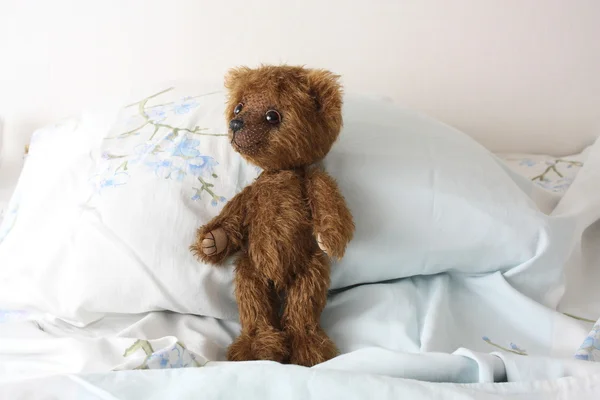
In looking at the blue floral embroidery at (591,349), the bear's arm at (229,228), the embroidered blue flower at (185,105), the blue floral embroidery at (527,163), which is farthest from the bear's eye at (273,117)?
the blue floral embroidery at (527,163)

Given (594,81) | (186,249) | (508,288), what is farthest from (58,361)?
(594,81)

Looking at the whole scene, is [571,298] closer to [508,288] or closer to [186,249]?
[508,288]

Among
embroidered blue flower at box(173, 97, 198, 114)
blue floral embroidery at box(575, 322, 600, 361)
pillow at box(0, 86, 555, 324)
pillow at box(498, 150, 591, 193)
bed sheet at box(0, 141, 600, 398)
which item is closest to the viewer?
bed sheet at box(0, 141, 600, 398)

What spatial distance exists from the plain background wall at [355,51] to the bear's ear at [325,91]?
1.70ft

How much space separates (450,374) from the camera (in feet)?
1.95

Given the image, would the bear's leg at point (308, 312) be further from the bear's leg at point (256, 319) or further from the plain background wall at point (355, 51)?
the plain background wall at point (355, 51)

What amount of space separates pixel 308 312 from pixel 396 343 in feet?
0.40

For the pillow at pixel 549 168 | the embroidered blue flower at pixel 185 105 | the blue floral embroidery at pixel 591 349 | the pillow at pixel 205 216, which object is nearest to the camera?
the blue floral embroidery at pixel 591 349

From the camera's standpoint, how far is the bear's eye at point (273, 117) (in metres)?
0.70

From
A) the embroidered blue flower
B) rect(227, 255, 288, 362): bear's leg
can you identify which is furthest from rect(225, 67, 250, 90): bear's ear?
rect(227, 255, 288, 362): bear's leg

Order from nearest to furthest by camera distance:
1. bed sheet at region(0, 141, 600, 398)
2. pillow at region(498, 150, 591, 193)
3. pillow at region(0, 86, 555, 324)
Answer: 1. bed sheet at region(0, 141, 600, 398)
2. pillow at region(0, 86, 555, 324)
3. pillow at region(498, 150, 591, 193)

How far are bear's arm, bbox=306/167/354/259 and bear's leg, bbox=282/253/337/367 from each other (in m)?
0.05

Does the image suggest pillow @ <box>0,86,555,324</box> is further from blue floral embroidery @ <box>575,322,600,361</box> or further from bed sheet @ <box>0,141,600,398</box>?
blue floral embroidery @ <box>575,322,600,361</box>

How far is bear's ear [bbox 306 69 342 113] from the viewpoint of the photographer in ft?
2.32
